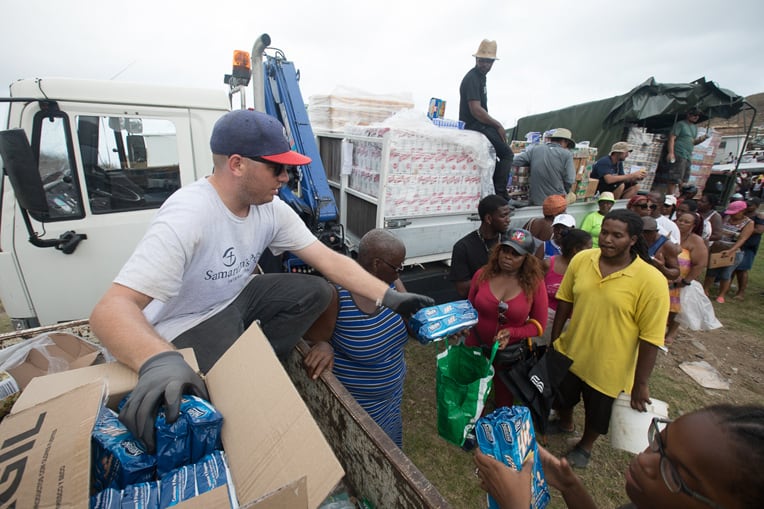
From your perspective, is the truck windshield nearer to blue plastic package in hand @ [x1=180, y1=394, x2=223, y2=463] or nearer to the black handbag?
blue plastic package in hand @ [x1=180, y1=394, x2=223, y2=463]

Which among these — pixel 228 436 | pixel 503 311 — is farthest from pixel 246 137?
pixel 503 311

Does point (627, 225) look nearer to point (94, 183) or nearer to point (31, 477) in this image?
point (31, 477)

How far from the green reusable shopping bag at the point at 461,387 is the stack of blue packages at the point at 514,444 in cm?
102

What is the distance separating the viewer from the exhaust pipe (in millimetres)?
3650

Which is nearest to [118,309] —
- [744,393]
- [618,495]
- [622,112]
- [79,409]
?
[79,409]

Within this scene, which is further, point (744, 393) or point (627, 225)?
point (744, 393)

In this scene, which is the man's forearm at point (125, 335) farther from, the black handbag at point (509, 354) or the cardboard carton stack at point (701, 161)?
the cardboard carton stack at point (701, 161)

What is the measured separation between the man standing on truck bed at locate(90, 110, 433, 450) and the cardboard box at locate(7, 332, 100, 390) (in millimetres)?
490

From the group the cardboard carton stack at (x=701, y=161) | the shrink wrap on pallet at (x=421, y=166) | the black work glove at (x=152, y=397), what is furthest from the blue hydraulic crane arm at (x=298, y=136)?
the cardboard carton stack at (x=701, y=161)

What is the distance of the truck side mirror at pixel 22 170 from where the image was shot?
1.94 meters

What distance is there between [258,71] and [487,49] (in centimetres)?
264

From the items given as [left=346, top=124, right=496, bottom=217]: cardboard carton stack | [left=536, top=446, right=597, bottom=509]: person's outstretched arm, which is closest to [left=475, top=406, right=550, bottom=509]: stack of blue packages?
[left=536, top=446, right=597, bottom=509]: person's outstretched arm

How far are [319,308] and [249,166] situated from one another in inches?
30.0

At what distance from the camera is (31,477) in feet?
2.51
